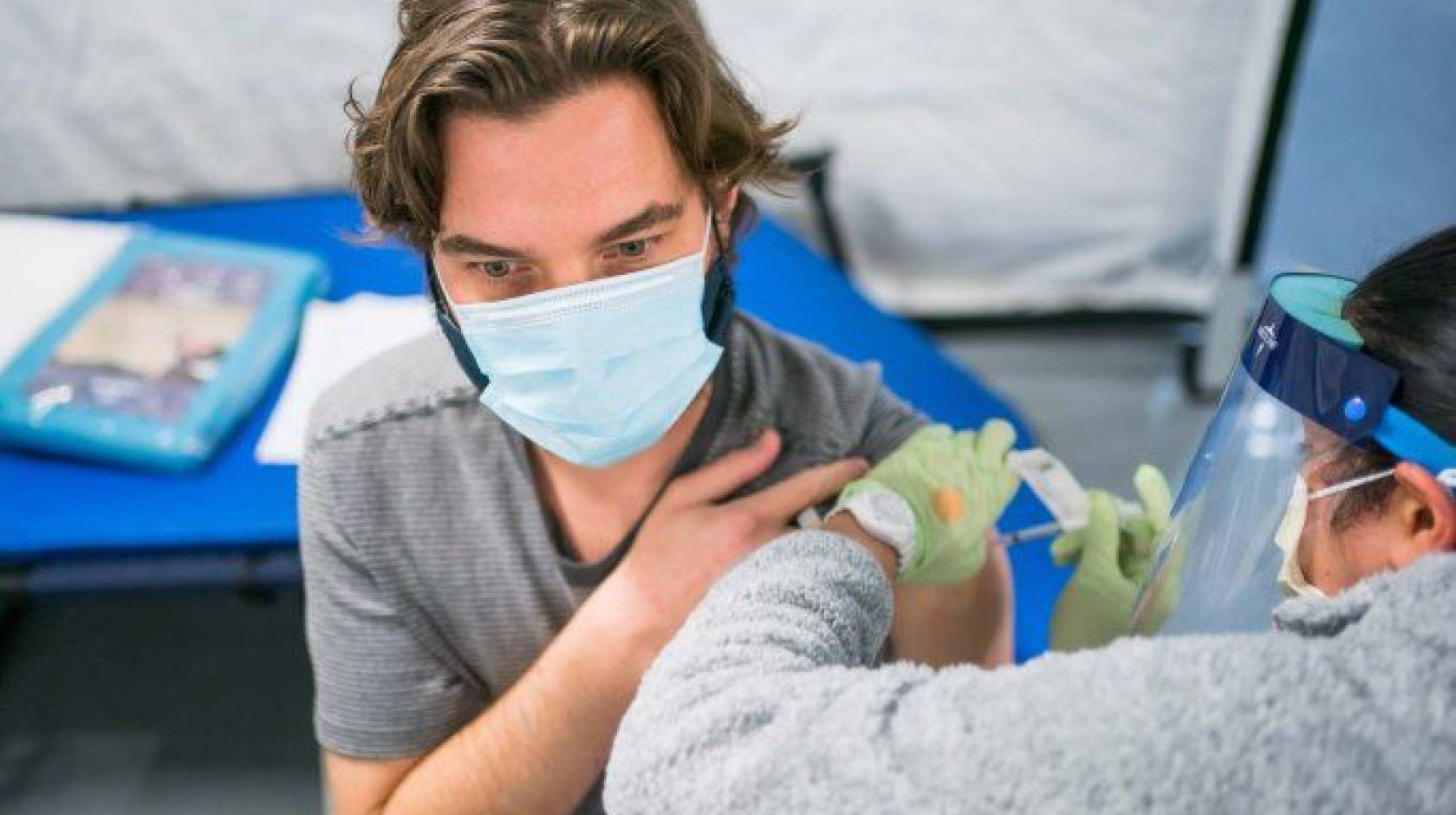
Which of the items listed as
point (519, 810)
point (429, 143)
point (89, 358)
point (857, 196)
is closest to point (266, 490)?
point (89, 358)

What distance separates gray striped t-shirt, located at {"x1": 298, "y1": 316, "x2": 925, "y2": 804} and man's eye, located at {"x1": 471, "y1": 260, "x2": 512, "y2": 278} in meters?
0.16

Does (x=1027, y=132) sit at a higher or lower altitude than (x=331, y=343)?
higher

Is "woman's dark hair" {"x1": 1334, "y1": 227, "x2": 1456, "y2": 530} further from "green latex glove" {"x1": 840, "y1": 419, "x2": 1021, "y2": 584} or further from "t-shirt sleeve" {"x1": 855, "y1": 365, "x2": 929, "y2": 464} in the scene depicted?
"t-shirt sleeve" {"x1": 855, "y1": 365, "x2": 929, "y2": 464}

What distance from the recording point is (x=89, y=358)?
70.6 inches

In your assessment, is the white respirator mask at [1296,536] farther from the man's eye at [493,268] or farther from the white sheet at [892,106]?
the white sheet at [892,106]

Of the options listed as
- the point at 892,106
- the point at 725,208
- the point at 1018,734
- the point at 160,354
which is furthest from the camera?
the point at 892,106

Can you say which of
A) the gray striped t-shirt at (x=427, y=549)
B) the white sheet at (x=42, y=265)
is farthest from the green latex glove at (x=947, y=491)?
the white sheet at (x=42, y=265)

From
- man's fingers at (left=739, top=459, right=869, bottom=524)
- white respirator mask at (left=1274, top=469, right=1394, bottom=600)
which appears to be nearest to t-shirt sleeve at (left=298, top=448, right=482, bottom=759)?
man's fingers at (left=739, top=459, right=869, bottom=524)

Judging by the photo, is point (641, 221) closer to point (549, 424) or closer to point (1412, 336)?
point (549, 424)

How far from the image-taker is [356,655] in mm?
1027

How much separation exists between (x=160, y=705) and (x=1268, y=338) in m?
1.83

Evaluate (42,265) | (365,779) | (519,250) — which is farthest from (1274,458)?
(42,265)

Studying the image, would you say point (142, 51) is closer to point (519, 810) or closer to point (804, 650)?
point (519, 810)

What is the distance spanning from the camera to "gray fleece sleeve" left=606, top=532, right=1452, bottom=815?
1.79ft
